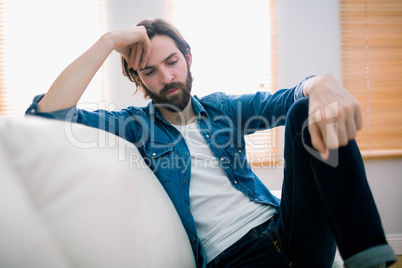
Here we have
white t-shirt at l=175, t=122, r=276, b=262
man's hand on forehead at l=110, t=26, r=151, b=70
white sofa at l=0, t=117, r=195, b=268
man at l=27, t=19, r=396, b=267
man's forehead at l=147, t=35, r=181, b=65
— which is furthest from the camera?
man's forehead at l=147, t=35, r=181, b=65

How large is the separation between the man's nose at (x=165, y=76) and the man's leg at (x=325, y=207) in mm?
585

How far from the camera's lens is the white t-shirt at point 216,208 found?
840 millimetres

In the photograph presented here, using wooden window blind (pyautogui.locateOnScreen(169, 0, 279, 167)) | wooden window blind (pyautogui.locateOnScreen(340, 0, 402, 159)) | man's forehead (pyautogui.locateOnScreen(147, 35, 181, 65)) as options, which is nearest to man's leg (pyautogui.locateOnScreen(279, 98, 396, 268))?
man's forehead (pyautogui.locateOnScreen(147, 35, 181, 65))

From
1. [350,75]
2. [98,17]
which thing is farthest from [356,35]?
[98,17]

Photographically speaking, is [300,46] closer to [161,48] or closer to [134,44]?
[161,48]

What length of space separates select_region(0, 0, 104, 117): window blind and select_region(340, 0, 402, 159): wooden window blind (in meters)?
1.95

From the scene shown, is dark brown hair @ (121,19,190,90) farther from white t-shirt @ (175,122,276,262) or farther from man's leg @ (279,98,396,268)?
man's leg @ (279,98,396,268)

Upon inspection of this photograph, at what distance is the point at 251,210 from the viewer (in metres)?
0.90

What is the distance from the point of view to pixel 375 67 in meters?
1.97

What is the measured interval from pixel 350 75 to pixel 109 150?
1.97m

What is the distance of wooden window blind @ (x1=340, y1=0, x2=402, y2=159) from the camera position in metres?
1.95

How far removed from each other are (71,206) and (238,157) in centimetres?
69

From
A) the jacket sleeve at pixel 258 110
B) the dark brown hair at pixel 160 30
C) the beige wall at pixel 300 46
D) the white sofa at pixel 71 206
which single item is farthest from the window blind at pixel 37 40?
the white sofa at pixel 71 206

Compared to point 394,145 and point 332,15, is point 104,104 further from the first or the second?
point 394,145
